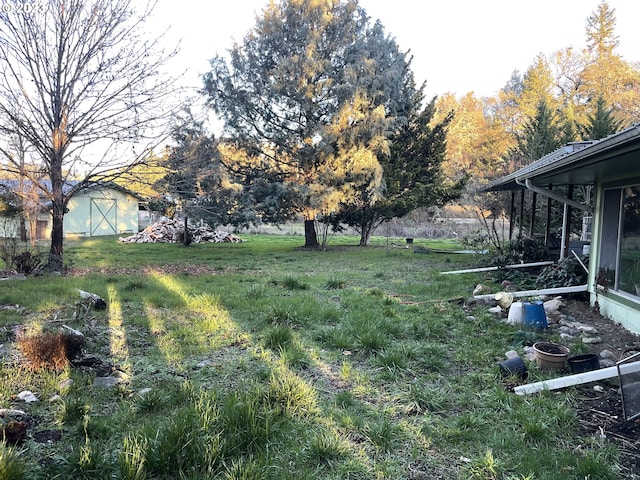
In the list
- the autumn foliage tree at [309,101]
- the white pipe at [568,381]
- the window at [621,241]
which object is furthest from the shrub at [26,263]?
the window at [621,241]

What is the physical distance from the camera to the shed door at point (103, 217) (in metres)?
23.3

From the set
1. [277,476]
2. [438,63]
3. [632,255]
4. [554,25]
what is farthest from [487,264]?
[438,63]

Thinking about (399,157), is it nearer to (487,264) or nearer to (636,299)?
(487,264)

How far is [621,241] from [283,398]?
17.2ft

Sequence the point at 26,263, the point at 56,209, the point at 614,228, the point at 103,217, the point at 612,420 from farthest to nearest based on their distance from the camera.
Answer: the point at 103,217
the point at 56,209
the point at 26,263
the point at 614,228
the point at 612,420

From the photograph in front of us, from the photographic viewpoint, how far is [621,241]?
539 cm

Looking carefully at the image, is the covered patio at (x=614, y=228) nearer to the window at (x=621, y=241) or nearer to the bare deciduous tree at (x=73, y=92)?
the window at (x=621, y=241)

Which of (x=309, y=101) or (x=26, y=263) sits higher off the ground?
(x=309, y=101)

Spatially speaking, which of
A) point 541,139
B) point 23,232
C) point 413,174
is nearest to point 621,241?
point 541,139

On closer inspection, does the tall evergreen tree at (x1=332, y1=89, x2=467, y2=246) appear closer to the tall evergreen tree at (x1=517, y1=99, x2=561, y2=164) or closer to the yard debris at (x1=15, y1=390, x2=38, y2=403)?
the tall evergreen tree at (x1=517, y1=99, x2=561, y2=164)

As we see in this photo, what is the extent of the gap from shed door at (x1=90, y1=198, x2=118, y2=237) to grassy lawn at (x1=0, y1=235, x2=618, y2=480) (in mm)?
19633

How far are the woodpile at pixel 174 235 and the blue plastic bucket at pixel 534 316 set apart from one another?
1760cm

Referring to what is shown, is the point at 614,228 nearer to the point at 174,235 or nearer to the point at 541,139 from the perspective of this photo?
the point at 541,139

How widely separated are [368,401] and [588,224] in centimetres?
922
